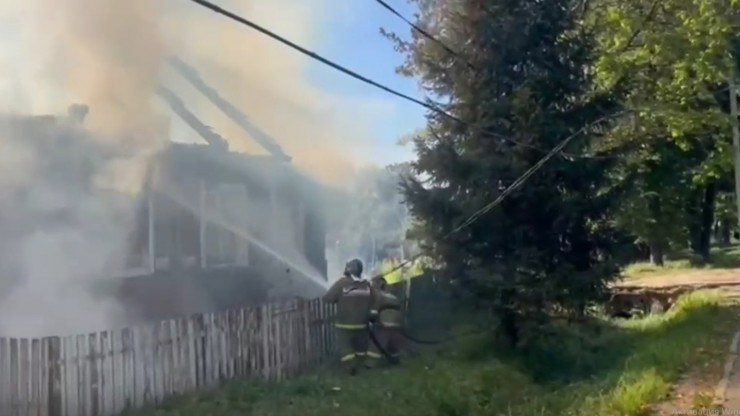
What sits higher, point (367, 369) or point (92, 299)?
point (92, 299)

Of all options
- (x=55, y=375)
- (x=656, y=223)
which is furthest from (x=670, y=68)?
(x=55, y=375)

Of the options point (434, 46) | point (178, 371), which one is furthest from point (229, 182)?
point (178, 371)

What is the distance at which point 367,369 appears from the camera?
33.7 ft

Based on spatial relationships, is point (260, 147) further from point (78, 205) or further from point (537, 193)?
point (537, 193)

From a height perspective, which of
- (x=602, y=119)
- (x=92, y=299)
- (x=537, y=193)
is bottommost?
(x=92, y=299)

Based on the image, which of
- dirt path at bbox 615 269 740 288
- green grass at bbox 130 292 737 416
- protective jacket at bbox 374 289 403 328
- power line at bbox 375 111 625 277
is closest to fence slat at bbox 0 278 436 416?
green grass at bbox 130 292 737 416

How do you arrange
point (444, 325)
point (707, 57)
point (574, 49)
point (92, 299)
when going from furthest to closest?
point (707, 57) → point (444, 325) → point (574, 49) → point (92, 299)

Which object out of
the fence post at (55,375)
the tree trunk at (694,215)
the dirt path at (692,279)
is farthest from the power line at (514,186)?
the tree trunk at (694,215)

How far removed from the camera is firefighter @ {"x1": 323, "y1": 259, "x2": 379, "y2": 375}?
1046 cm

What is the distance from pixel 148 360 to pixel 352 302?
11.3 ft

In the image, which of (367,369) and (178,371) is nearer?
(178,371)

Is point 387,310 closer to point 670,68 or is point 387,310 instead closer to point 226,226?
point 226,226

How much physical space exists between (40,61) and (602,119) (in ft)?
26.9

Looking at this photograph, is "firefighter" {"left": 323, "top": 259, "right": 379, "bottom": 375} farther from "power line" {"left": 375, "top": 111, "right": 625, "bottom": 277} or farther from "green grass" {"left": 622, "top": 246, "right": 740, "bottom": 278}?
"green grass" {"left": 622, "top": 246, "right": 740, "bottom": 278}
